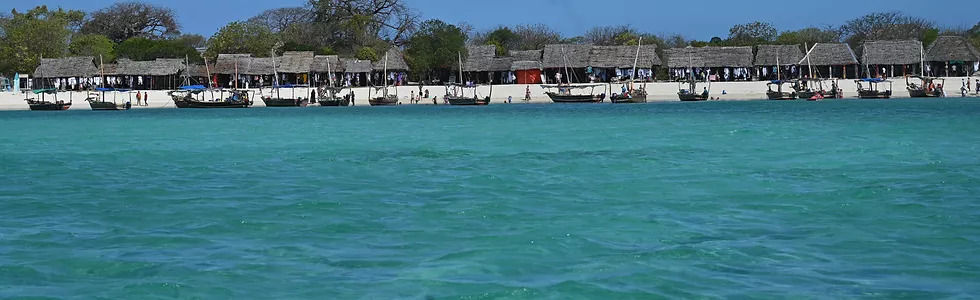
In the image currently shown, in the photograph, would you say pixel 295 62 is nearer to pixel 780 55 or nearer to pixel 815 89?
pixel 780 55

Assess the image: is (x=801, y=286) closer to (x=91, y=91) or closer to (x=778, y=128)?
(x=778, y=128)

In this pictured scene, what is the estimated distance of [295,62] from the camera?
228 feet

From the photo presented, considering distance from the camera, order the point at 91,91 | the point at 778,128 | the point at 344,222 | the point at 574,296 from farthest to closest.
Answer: the point at 91,91
the point at 778,128
the point at 344,222
the point at 574,296

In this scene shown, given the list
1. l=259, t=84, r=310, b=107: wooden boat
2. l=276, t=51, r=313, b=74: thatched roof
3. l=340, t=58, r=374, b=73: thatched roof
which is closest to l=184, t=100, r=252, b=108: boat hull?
l=259, t=84, r=310, b=107: wooden boat

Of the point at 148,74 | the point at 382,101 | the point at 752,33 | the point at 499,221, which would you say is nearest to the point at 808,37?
the point at 752,33

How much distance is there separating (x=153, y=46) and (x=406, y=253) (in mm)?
70759

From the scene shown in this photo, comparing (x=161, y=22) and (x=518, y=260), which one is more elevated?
(x=161, y=22)

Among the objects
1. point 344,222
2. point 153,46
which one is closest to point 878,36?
point 153,46

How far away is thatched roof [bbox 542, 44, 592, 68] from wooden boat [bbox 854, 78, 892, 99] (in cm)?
1541

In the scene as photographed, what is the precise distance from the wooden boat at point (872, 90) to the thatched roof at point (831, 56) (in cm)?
314

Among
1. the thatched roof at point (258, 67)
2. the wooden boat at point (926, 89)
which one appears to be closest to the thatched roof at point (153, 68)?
the thatched roof at point (258, 67)

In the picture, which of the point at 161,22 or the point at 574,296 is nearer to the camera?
the point at 574,296

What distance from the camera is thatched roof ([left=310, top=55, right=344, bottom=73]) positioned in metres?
69.2

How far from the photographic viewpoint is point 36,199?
14.5m
